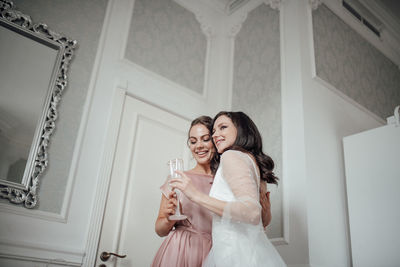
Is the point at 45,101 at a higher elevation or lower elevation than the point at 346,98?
lower

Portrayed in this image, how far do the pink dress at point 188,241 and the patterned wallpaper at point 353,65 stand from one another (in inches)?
72.5

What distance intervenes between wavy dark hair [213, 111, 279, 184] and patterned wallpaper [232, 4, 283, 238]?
1.06 metres

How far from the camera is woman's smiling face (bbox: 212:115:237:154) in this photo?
5.77ft

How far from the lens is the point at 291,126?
2.83 metres

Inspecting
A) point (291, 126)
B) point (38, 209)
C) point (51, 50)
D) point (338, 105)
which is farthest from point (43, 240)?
point (338, 105)

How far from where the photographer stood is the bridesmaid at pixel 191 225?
1774 millimetres

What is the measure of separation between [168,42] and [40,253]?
2.15 metres

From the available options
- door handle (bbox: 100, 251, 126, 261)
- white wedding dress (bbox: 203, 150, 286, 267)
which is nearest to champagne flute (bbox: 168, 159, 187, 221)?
white wedding dress (bbox: 203, 150, 286, 267)

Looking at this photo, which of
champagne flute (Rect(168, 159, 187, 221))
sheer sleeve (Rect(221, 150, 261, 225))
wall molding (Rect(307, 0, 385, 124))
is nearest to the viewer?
sheer sleeve (Rect(221, 150, 261, 225))

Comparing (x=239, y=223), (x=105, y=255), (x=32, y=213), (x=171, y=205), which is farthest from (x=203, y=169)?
(x=32, y=213)

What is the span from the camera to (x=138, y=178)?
9.57 ft

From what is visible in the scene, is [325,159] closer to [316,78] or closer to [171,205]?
[316,78]

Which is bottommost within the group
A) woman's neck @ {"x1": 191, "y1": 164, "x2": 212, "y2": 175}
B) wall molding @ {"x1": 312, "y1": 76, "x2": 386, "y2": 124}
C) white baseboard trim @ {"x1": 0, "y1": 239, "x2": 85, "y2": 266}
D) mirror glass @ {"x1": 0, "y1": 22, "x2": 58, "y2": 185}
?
white baseboard trim @ {"x1": 0, "y1": 239, "x2": 85, "y2": 266}

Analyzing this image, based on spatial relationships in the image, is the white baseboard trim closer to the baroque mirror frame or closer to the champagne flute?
the baroque mirror frame
